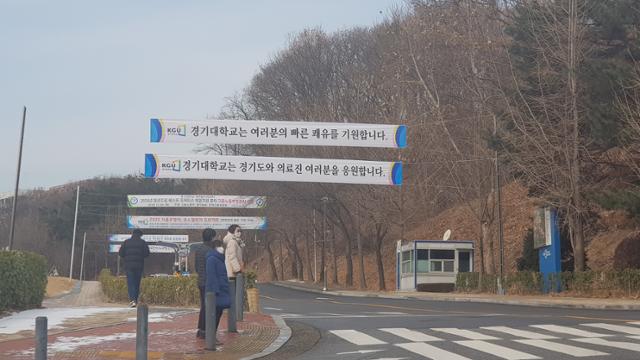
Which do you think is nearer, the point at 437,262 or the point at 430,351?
the point at 430,351

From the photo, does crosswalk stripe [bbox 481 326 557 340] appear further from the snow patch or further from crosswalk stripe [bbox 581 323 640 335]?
the snow patch

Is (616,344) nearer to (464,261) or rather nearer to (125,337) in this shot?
(125,337)

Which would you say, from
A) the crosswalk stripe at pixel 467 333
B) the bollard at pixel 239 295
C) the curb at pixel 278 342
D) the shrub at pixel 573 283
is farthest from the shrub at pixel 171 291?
the shrub at pixel 573 283

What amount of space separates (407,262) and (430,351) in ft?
112

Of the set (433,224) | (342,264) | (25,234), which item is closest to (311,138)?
(433,224)

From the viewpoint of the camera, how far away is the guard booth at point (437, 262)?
4325 cm

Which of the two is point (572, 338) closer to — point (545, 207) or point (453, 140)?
point (545, 207)

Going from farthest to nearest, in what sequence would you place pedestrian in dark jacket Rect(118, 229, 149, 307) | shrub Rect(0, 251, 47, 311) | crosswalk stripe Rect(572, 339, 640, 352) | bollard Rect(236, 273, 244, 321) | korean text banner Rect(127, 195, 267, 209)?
korean text banner Rect(127, 195, 267, 209), pedestrian in dark jacket Rect(118, 229, 149, 307), shrub Rect(0, 251, 47, 311), bollard Rect(236, 273, 244, 321), crosswalk stripe Rect(572, 339, 640, 352)

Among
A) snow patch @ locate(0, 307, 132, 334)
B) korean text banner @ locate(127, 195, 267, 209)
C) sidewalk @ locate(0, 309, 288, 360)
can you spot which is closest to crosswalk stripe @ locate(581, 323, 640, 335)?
sidewalk @ locate(0, 309, 288, 360)

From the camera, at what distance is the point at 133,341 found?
12.7 m

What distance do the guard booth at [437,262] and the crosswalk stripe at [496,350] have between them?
30.7 m

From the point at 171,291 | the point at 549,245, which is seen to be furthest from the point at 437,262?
the point at 171,291

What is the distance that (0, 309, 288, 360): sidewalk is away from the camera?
11219 mm

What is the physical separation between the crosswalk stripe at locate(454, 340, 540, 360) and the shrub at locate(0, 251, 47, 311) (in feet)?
34.0
